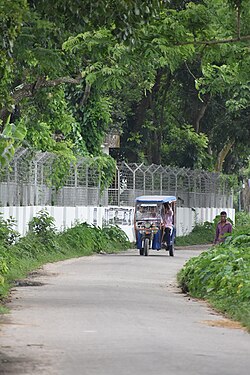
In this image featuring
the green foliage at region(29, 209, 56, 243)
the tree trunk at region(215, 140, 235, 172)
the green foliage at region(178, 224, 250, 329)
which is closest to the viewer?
the green foliage at region(178, 224, 250, 329)

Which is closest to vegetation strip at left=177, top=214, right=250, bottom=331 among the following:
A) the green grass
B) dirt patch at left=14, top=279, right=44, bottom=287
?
dirt patch at left=14, top=279, right=44, bottom=287

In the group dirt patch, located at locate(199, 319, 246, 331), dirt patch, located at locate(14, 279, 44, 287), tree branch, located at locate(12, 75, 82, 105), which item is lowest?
dirt patch, located at locate(199, 319, 246, 331)

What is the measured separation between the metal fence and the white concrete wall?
0.77ft

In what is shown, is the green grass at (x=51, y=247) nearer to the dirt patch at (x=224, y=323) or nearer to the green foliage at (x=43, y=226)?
the green foliage at (x=43, y=226)

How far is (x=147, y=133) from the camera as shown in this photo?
169 feet

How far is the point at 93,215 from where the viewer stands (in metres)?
41.1

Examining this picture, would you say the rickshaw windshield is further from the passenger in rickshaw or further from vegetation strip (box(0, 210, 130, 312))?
vegetation strip (box(0, 210, 130, 312))

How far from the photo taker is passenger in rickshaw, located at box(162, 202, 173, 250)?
35312mm

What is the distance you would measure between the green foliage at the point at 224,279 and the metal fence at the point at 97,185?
6.92 meters

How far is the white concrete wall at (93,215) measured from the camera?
3020cm

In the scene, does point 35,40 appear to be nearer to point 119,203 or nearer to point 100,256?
A: point 100,256

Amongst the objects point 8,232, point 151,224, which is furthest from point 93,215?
point 8,232

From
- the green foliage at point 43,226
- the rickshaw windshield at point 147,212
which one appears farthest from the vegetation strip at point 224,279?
the rickshaw windshield at point 147,212

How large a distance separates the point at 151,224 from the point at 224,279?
15811 millimetres
